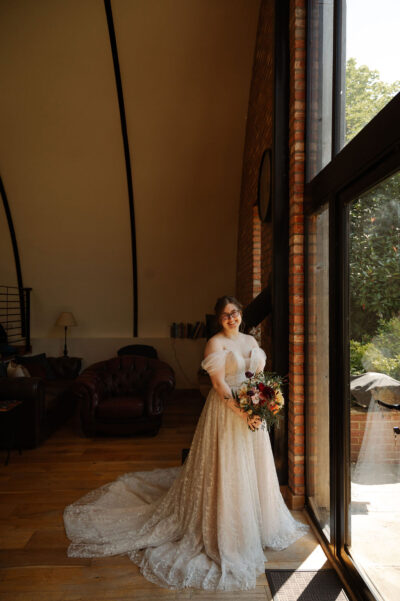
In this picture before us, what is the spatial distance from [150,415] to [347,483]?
2.96 metres

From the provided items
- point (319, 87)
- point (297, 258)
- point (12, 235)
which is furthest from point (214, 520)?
point (12, 235)

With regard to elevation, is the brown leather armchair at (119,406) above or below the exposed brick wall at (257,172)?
below

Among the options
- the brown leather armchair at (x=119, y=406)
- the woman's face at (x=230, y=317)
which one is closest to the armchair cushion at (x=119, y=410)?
the brown leather armchair at (x=119, y=406)

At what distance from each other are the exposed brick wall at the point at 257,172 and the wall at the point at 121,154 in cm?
31

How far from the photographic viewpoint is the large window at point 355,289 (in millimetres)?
1886

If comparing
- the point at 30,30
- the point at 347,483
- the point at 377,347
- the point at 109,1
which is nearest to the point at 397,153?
the point at 377,347

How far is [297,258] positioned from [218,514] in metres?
1.87

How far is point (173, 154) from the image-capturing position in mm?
6387

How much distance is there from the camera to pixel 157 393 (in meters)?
5.00

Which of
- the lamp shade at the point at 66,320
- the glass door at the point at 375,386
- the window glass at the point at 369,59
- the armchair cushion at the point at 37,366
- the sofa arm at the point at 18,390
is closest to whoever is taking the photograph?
the glass door at the point at 375,386

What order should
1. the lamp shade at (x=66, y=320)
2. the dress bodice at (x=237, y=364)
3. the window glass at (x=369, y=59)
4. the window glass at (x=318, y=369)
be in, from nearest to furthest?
the window glass at (x=369, y=59) → the dress bodice at (x=237, y=364) → the window glass at (x=318, y=369) → the lamp shade at (x=66, y=320)

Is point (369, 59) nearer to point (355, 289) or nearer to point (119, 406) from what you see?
point (355, 289)

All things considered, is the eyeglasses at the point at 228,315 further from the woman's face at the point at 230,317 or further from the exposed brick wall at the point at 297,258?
the exposed brick wall at the point at 297,258

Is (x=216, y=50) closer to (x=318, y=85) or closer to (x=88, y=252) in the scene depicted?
(x=318, y=85)
